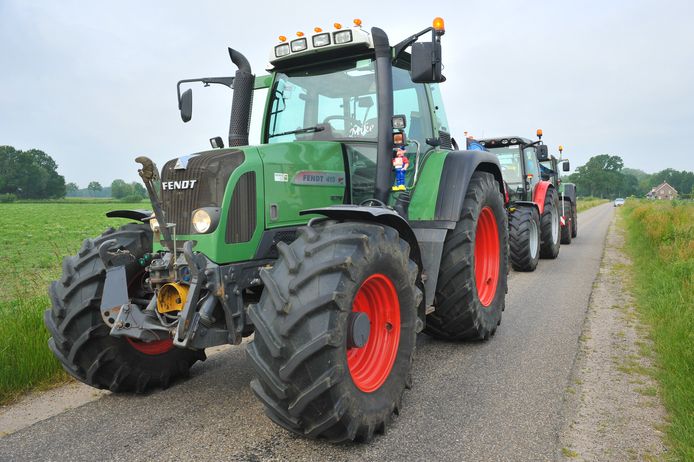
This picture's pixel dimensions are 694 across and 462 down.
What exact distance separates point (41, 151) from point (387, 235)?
84899 mm

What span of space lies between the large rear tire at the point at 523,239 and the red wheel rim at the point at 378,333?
20.5ft

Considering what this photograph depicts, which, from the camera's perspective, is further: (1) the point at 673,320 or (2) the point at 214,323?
(1) the point at 673,320

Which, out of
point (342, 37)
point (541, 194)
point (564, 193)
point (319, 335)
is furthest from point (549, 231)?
point (319, 335)

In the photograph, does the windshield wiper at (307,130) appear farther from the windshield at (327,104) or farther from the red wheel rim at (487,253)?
the red wheel rim at (487,253)

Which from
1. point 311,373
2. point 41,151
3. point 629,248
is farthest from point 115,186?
point 311,373

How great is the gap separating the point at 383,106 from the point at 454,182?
2.93 feet

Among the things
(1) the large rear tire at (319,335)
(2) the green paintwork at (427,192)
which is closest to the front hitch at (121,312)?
(1) the large rear tire at (319,335)

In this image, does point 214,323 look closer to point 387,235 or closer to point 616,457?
point 387,235

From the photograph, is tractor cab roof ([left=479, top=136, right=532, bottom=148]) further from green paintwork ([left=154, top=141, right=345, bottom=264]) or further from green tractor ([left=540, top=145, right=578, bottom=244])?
green paintwork ([left=154, top=141, right=345, bottom=264])

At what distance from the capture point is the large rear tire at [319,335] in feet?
8.11

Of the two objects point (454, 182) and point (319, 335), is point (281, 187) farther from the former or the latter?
point (454, 182)

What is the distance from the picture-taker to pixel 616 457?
2.61 m

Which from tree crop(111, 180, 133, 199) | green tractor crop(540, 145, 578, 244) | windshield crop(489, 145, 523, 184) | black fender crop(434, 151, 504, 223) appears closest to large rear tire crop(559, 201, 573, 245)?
green tractor crop(540, 145, 578, 244)

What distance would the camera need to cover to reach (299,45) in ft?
12.8
